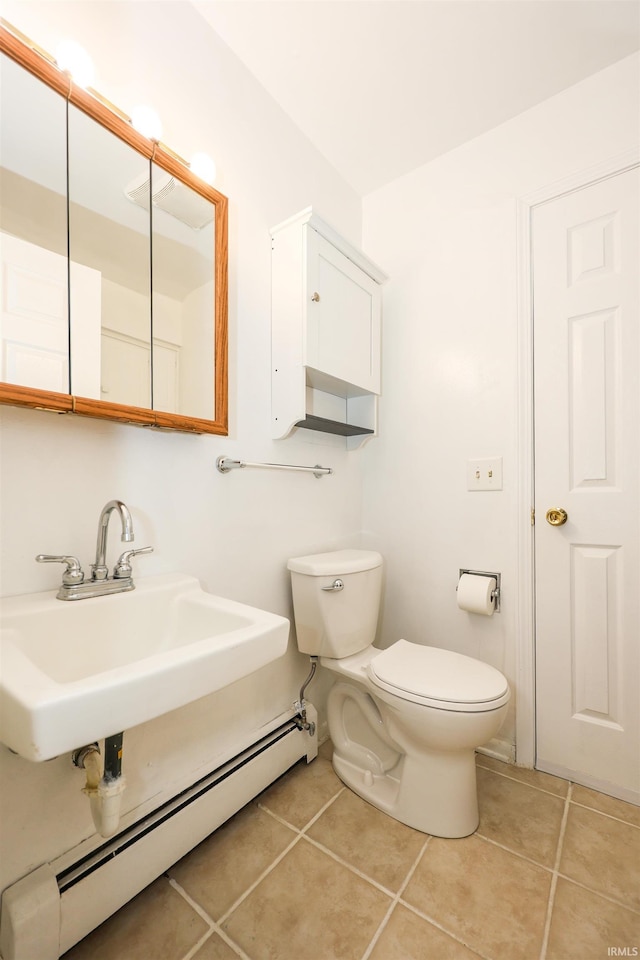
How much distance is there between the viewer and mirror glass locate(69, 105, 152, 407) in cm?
92

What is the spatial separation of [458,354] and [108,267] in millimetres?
1246

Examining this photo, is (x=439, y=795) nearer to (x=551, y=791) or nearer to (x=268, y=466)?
(x=551, y=791)

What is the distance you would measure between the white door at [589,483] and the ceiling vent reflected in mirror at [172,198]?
3.76ft

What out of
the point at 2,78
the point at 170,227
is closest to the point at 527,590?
the point at 170,227

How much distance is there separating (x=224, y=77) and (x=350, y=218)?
0.73m

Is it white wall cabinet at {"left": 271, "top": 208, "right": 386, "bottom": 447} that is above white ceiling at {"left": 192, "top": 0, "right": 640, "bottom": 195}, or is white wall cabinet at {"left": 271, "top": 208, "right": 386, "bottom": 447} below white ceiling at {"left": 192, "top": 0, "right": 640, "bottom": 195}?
below

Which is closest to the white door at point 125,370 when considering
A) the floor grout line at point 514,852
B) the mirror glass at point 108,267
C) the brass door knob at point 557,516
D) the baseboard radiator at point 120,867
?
the mirror glass at point 108,267

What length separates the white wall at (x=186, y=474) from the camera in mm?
873

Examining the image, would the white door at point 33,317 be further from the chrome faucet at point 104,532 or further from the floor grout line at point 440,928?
the floor grout line at point 440,928

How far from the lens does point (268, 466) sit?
1.40 metres

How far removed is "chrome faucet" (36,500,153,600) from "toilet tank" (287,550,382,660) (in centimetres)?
58

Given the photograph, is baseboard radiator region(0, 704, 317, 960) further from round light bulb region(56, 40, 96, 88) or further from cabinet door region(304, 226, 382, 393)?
round light bulb region(56, 40, 96, 88)

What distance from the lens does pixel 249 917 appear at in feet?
3.11

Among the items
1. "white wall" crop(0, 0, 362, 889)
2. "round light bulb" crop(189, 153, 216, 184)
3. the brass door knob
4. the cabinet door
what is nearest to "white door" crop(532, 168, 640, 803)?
the brass door knob
